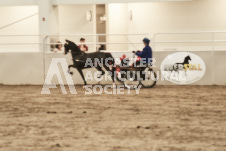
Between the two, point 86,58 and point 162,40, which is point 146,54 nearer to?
point 86,58

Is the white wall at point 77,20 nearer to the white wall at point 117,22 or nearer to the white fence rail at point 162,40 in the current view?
the white fence rail at point 162,40

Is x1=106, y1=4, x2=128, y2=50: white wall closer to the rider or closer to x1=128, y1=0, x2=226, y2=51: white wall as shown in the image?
x1=128, y1=0, x2=226, y2=51: white wall

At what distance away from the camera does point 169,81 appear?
18125 mm

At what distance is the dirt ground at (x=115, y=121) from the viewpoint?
26.8ft

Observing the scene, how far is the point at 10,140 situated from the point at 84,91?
7986mm

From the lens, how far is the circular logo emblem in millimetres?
17984

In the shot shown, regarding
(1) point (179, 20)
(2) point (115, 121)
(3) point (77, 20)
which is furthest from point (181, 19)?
(2) point (115, 121)

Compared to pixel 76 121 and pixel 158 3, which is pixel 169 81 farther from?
pixel 76 121

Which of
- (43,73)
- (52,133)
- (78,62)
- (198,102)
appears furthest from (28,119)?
(43,73)

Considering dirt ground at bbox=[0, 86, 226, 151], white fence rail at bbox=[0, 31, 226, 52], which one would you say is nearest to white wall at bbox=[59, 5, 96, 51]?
white fence rail at bbox=[0, 31, 226, 52]

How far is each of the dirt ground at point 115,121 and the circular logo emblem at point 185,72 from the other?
1881 millimetres

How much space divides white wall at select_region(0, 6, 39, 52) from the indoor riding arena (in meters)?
0.05

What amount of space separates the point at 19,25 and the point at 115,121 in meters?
14.8

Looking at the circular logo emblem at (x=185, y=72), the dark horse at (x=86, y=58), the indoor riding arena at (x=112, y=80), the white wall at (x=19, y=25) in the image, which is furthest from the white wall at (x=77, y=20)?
the dark horse at (x=86, y=58)
